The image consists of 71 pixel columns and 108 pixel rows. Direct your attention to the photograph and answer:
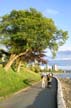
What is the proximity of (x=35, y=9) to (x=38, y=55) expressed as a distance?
2268 cm

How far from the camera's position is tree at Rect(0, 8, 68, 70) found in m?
53.2

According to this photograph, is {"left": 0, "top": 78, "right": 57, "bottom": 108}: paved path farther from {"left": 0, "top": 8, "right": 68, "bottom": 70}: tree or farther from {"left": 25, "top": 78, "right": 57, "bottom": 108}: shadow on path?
{"left": 0, "top": 8, "right": 68, "bottom": 70}: tree

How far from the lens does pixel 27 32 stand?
5344cm

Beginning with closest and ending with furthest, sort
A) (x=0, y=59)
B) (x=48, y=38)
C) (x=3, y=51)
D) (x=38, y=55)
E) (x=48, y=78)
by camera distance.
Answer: (x=48, y=78) < (x=48, y=38) < (x=3, y=51) < (x=0, y=59) < (x=38, y=55)

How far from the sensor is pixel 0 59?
68.1 metres

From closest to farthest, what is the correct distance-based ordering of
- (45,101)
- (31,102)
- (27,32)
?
(31,102), (45,101), (27,32)

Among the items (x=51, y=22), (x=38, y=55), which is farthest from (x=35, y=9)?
(x=38, y=55)

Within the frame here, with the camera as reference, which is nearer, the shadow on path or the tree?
the shadow on path

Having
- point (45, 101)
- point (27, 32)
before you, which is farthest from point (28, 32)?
point (45, 101)

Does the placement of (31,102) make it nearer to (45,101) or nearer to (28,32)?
(45,101)

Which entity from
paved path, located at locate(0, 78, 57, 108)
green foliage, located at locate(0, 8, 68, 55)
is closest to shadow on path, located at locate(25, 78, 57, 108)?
paved path, located at locate(0, 78, 57, 108)

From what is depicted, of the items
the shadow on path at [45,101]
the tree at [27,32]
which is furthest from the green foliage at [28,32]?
the shadow on path at [45,101]

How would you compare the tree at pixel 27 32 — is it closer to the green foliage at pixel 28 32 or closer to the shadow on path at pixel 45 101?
the green foliage at pixel 28 32

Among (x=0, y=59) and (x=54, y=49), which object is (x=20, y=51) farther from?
(x=0, y=59)
